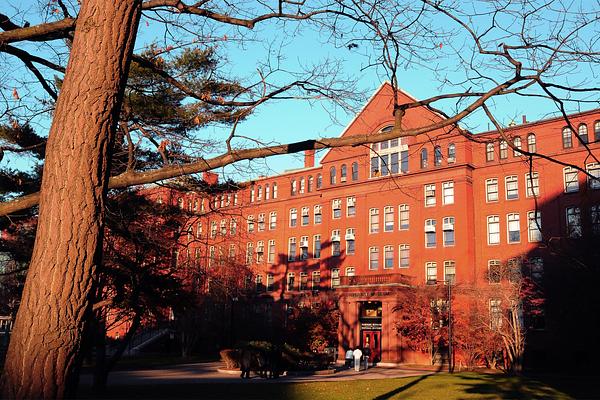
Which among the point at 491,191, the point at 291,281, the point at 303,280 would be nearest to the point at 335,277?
the point at 303,280

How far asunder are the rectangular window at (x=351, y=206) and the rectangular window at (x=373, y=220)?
185cm

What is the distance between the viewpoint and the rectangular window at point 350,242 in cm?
5094

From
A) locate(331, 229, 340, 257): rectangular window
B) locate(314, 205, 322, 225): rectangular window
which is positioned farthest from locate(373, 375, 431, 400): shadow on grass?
locate(314, 205, 322, 225): rectangular window

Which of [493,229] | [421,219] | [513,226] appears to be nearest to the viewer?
[513,226]

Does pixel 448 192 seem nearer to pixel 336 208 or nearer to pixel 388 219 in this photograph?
pixel 388 219

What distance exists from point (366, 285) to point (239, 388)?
2573 cm

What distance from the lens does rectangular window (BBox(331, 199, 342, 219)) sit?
52684 mm

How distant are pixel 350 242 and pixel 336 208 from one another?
3.55m

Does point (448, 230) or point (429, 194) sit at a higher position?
point (429, 194)

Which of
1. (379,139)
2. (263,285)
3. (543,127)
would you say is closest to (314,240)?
(263,285)

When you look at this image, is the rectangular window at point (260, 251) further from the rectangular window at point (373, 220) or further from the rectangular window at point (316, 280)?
the rectangular window at point (373, 220)

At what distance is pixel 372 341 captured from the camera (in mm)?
45938

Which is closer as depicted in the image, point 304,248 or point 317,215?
point 317,215

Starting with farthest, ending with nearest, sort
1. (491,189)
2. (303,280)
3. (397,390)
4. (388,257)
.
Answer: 1. (303,280)
2. (388,257)
3. (491,189)
4. (397,390)
